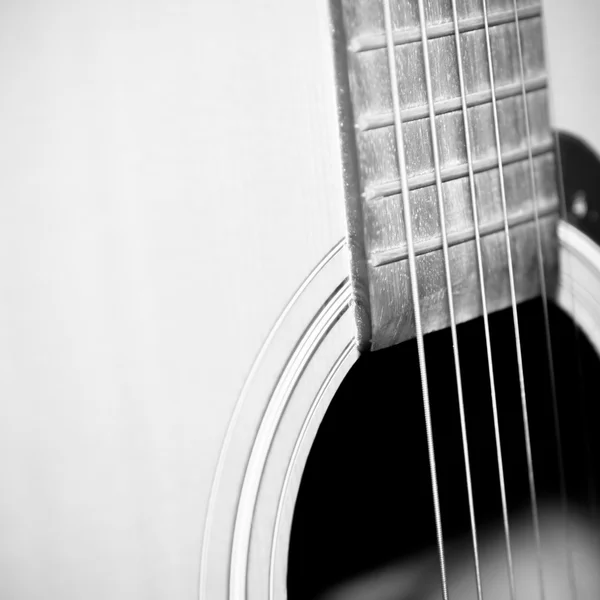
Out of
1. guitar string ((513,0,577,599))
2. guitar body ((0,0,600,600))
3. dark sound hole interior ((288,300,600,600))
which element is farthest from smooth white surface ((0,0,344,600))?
guitar string ((513,0,577,599))

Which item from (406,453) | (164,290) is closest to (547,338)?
(406,453)

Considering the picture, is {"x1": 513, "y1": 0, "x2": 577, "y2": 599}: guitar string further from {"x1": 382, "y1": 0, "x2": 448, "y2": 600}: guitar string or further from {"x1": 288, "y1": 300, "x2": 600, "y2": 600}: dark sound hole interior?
{"x1": 382, "y1": 0, "x2": 448, "y2": 600}: guitar string

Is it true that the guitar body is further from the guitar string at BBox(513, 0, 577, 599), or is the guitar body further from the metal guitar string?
the guitar string at BBox(513, 0, 577, 599)

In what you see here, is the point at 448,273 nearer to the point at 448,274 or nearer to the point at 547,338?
the point at 448,274

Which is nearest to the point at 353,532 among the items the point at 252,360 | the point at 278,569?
the point at 278,569

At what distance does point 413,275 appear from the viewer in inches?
A: 22.7

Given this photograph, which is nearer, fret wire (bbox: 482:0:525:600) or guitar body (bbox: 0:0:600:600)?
guitar body (bbox: 0:0:600:600)

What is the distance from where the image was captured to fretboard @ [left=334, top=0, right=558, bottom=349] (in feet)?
1.77

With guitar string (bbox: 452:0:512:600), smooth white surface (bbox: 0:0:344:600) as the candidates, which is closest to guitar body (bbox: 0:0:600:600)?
smooth white surface (bbox: 0:0:344:600)

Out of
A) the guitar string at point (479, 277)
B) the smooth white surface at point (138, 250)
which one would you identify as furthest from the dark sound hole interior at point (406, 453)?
the smooth white surface at point (138, 250)

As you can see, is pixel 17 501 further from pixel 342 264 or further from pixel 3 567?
pixel 342 264

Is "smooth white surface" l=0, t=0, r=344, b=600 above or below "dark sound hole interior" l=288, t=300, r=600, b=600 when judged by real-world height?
above

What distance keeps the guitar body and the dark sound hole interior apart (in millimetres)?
35

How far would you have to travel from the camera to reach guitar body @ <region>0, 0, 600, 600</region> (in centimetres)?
45
